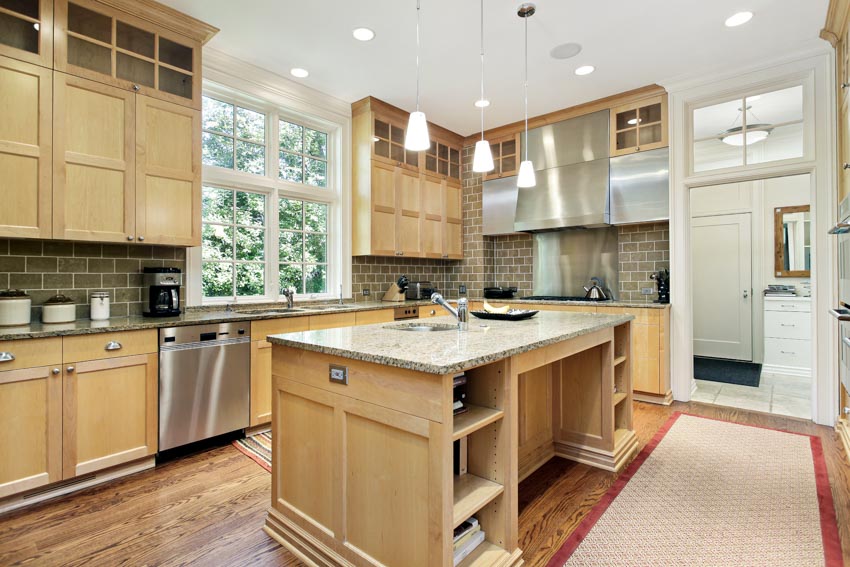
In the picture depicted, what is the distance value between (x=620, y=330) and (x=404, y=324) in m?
1.56

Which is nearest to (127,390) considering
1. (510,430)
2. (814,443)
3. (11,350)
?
(11,350)

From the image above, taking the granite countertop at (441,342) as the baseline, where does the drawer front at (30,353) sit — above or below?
below

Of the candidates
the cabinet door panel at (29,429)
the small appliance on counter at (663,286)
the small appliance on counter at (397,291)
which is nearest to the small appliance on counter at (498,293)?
the small appliance on counter at (397,291)

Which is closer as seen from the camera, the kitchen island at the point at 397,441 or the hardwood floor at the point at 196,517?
the kitchen island at the point at 397,441

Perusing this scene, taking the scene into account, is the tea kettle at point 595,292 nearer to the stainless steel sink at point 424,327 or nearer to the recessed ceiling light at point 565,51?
the recessed ceiling light at point 565,51

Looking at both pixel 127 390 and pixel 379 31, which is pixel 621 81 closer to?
pixel 379 31

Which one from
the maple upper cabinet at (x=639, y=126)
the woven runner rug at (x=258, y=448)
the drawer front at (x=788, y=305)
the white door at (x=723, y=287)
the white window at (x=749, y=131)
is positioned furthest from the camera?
the white door at (x=723, y=287)

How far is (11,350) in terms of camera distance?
2.09 metres

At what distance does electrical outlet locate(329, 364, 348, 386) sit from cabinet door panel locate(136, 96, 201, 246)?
196 centimetres

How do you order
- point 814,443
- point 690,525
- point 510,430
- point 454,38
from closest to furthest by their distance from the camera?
1. point 510,430
2. point 690,525
3. point 814,443
4. point 454,38

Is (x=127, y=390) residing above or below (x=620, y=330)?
below

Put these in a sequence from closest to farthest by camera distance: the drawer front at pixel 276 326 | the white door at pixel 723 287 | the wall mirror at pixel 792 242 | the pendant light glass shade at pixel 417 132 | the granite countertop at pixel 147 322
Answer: the pendant light glass shade at pixel 417 132
the granite countertop at pixel 147 322
the drawer front at pixel 276 326
the wall mirror at pixel 792 242
the white door at pixel 723 287

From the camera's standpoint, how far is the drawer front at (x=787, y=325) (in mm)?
4824

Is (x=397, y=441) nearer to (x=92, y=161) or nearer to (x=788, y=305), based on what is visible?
(x=92, y=161)
